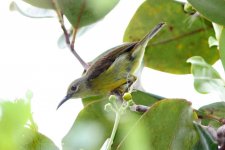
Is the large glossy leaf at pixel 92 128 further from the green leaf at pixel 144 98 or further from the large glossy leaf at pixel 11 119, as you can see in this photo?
the large glossy leaf at pixel 11 119

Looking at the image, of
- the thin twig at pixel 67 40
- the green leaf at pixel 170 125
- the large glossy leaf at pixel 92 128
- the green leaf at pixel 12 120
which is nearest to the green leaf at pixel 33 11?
the thin twig at pixel 67 40

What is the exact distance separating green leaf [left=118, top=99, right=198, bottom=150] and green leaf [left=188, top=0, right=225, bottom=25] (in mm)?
188

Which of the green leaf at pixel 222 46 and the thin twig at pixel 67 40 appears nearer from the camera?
the green leaf at pixel 222 46

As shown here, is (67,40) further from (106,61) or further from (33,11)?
(106,61)

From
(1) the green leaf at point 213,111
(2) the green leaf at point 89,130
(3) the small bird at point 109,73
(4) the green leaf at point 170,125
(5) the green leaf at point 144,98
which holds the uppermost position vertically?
(4) the green leaf at point 170,125

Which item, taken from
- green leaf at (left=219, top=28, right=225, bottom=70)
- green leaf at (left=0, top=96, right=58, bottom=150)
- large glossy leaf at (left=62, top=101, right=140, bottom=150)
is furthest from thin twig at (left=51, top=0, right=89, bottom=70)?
green leaf at (left=0, top=96, right=58, bottom=150)

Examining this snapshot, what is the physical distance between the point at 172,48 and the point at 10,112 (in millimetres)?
920

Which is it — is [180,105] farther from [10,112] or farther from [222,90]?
[10,112]

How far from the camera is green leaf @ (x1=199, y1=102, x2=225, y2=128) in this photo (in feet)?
2.74

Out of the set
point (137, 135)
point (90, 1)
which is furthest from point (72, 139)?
point (90, 1)

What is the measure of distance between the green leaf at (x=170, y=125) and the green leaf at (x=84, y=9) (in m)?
0.47

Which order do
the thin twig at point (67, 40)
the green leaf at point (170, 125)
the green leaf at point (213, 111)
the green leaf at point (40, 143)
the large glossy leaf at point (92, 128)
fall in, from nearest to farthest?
1. the green leaf at point (40, 143)
2. the green leaf at point (170, 125)
3. the large glossy leaf at point (92, 128)
4. the green leaf at point (213, 111)
5. the thin twig at point (67, 40)

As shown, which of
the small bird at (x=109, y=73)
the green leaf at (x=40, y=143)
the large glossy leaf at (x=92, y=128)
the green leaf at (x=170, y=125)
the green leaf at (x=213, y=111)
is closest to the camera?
the green leaf at (x=40, y=143)

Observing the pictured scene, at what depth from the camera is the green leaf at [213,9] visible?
29.9 inches
